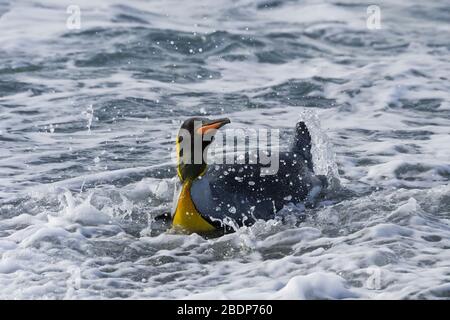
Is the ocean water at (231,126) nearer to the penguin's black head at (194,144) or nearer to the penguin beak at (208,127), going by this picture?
the penguin's black head at (194,144)

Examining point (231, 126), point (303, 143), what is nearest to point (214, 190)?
point (303, 143)

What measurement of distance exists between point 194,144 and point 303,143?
153 cm

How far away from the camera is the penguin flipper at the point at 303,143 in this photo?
7.99 m

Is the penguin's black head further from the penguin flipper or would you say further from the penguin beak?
the penguin flipper

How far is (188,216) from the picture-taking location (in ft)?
22.5

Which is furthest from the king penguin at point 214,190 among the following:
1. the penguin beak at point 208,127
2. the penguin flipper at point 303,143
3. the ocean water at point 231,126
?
the penguin flipper at point 303,143

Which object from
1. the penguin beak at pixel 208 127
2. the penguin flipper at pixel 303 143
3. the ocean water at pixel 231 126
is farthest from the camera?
the penguin flipper at pixel 303 143

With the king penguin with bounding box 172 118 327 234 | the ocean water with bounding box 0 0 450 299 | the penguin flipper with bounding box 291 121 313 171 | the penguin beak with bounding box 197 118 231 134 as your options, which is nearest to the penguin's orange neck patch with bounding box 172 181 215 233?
the king penguin with bounding box 172 118 327 234

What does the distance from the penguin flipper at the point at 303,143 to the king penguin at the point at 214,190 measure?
57 centimetres

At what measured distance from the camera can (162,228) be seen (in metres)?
7.08
